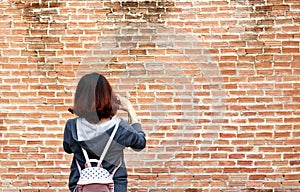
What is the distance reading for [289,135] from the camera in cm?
467

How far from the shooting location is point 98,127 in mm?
3035

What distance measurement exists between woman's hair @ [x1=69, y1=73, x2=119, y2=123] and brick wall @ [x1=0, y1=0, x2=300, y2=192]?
170 cm

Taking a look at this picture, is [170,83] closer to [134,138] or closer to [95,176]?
[134,138]

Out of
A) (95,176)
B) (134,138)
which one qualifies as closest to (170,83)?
(134,138)

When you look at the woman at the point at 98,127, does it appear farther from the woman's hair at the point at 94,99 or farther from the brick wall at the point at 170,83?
the brick wall at the point at 170,83

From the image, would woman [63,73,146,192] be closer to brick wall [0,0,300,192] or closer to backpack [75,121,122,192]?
backpack [75,121,122,192]

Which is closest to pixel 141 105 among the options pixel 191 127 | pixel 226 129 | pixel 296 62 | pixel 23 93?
pixel 191 127

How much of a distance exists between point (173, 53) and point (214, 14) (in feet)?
1.71

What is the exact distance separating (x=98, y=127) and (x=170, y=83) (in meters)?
1.79

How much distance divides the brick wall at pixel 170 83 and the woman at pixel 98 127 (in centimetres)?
166

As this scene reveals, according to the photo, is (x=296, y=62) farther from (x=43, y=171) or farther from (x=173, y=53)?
(x=43, y=171)

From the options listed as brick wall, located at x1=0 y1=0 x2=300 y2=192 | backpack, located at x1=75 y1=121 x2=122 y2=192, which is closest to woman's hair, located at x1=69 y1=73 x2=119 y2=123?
backpack, located at x1=75 y1=121 x2=122 y2=192

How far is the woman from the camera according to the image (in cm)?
300

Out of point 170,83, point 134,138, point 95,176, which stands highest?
point 170,83
